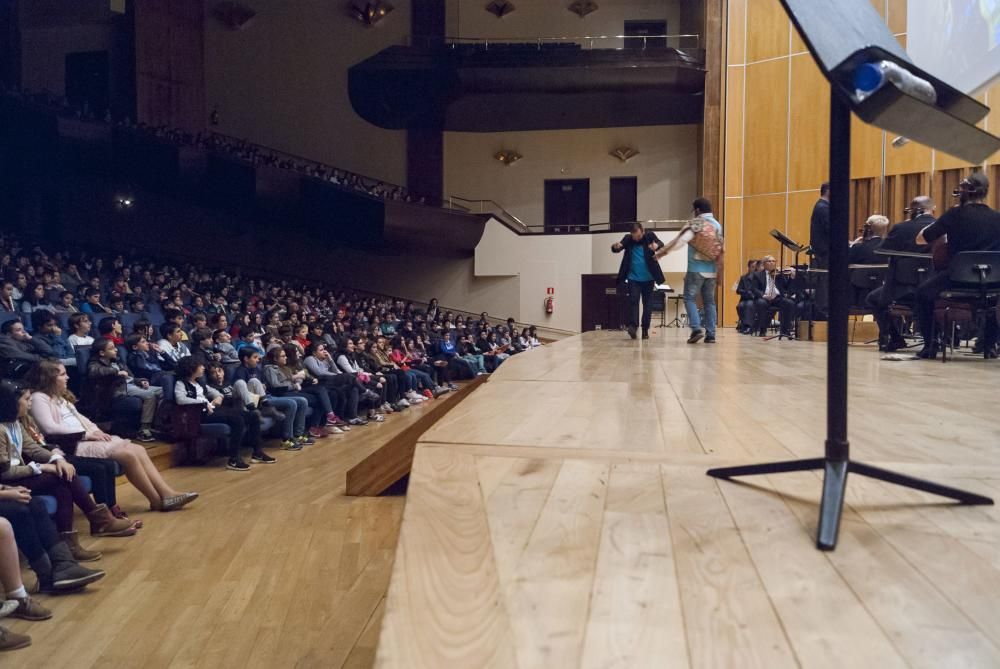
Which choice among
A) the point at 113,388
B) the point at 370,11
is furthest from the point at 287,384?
the point at 370,11

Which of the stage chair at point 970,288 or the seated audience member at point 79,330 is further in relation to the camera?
the seated audience member at point 79,330

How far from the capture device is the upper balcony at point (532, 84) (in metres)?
13.4

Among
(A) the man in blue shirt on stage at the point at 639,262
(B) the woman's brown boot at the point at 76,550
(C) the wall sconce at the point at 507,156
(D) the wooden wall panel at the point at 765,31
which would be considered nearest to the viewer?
(B) the woman's brown boot at the point at 76,550

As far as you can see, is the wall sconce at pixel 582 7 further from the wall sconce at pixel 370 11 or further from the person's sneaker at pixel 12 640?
the person's sneaker at pixel 12 640

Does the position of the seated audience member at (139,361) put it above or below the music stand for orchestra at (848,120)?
below

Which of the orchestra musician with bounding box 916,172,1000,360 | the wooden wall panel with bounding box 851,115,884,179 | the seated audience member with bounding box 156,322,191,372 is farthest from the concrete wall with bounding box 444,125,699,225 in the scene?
the orchestra musician with bounding box 916,172,1000,360

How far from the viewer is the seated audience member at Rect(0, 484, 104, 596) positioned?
3139 mm

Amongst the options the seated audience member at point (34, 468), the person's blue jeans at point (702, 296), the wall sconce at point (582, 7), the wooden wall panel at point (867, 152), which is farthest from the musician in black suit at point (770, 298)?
the wall sconce at point (582, 7)

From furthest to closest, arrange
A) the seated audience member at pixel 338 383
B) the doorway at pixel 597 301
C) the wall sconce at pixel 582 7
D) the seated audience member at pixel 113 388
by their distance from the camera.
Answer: the doorway at pixel 597 301
the wall sconce at pixel 582 7
the seated audience member at pixel 338 383
the seated audience member at pixel 113 388

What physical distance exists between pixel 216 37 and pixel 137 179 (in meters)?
4.48

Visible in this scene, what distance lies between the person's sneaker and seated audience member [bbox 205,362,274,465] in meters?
3.30

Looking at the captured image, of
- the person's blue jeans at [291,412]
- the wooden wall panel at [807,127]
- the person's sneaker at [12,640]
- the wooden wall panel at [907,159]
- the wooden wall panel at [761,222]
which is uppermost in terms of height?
the wooden wall panel at [807,127]

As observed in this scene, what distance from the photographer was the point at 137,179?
13.4m

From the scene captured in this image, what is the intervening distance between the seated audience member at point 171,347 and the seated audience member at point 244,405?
1.17 ft
